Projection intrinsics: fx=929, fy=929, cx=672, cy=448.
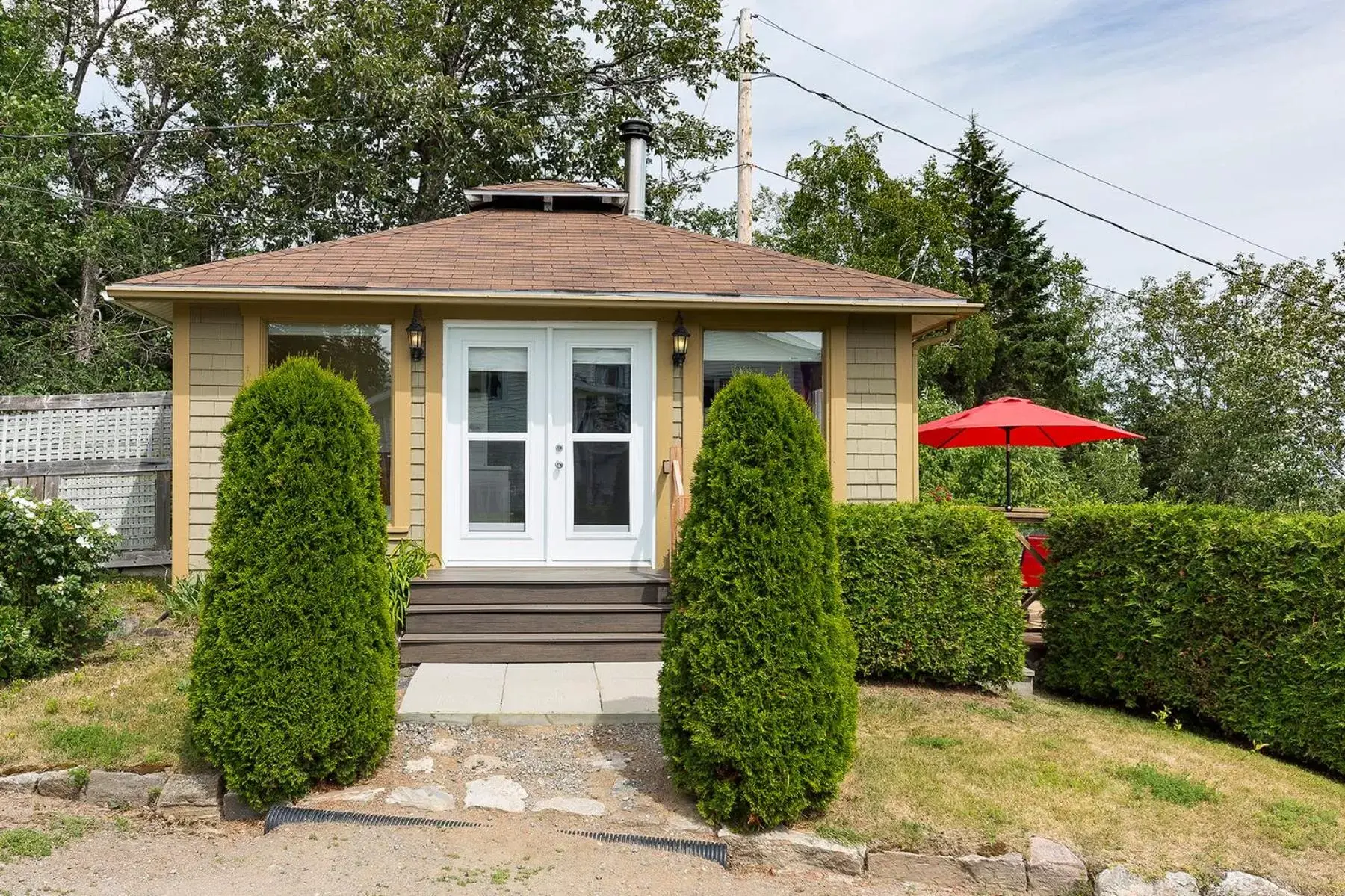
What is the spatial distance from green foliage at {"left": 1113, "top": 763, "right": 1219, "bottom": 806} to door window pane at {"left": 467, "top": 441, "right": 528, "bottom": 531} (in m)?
4.79

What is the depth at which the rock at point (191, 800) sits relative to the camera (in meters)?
4.43

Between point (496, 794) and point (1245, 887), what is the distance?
10.8 feet

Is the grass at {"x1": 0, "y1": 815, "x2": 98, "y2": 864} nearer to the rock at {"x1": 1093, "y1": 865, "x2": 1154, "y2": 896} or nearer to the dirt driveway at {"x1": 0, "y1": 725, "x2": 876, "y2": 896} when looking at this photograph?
the dirt driveway at {"x1": 0, "y1": 725, "x2": 876, "y2": 896}

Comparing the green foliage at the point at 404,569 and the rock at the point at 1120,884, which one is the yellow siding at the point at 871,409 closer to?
the green foliage at the point at 404,569

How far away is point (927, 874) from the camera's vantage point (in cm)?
395

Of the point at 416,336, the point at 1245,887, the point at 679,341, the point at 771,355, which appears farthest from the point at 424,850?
A: the point at 771,355

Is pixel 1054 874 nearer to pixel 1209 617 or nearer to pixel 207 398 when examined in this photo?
pixel 1209 617

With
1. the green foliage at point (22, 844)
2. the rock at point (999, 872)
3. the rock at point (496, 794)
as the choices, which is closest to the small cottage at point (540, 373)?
the rock at point (496, 794)

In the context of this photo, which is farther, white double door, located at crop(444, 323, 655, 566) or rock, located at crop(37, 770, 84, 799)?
white double door, located at crop(444, 323, 655, 566)

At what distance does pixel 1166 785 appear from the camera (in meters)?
4.59

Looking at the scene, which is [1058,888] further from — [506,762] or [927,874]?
[506,762]

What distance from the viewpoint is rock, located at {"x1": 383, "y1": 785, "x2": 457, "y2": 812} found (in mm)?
4434

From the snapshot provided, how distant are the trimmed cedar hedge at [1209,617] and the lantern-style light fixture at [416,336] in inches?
199

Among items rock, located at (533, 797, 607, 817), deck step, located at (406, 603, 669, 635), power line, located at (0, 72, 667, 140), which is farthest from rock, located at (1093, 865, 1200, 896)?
power line, located at (0, 72, 667, 140)
